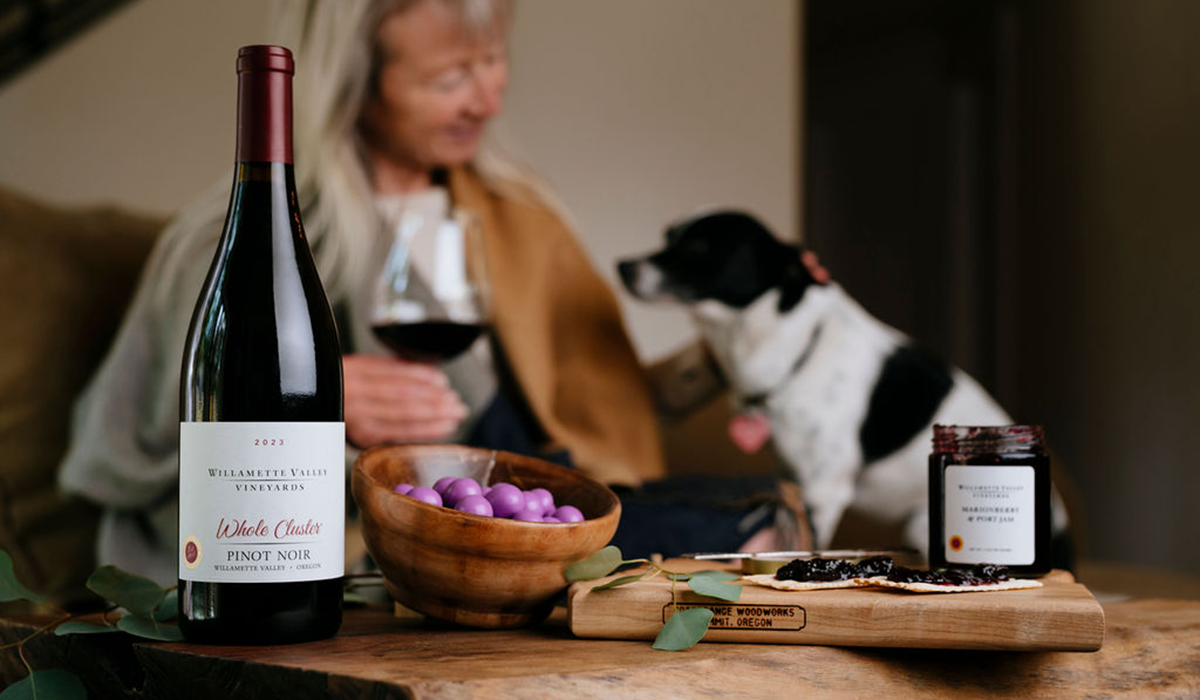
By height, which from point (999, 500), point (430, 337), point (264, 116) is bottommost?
point (999, 500)

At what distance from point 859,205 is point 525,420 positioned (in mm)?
1396

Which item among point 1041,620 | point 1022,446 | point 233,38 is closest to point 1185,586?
point 1022,446

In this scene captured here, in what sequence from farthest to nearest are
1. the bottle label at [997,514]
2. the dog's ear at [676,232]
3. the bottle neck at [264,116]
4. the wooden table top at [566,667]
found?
the dog's ear at [676,232] → the bottle label at [997,514] → the bottle neck at [264,116] → the wooden table top at [566,667]

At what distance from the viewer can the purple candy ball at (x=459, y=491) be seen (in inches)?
29.9

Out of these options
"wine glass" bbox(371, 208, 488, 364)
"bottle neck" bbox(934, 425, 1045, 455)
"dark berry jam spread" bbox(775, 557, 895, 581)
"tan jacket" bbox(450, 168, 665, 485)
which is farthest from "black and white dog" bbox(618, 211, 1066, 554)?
"dark berry jam spread" bbox(775, 557, 895, 581)

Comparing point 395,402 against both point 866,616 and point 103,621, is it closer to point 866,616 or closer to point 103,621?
point 103,621

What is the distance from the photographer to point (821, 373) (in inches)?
71.3

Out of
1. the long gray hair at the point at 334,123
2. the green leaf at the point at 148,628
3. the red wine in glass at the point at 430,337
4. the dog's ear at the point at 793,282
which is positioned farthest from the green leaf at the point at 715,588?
the dog's ear at the point at 793,282

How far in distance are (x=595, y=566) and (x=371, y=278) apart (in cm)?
93

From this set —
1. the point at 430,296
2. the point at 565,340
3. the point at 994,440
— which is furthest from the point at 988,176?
the point at 994,440

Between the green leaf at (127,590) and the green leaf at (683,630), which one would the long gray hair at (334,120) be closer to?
the green leaf at (127,590)

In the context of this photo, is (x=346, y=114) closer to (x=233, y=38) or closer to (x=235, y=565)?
(x=233, y=38)

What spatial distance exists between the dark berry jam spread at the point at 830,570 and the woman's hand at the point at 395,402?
849 millimetres

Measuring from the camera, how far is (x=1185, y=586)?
2059mm
